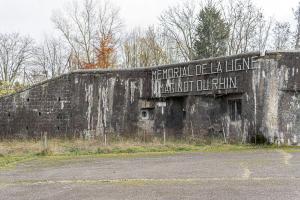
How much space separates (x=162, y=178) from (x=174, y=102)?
1069 cm

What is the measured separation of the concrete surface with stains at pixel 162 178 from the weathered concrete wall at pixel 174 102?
3198mm

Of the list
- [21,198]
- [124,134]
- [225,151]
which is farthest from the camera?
[124,134]

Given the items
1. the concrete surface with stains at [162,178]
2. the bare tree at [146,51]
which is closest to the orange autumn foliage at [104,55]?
the bare tree at [146,51]

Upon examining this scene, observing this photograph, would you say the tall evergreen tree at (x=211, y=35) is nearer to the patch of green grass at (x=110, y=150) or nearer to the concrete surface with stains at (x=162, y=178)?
the patch of green grass at (x=110, y=150)

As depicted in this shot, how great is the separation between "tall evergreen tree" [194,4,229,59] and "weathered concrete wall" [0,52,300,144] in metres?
18.2

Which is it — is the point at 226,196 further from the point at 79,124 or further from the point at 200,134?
the point at 79,124

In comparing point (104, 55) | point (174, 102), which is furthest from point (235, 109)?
point (104, 55)

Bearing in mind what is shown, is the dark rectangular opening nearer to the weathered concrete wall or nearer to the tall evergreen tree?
the weathered concrete wall

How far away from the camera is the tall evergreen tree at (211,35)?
38.6 metres

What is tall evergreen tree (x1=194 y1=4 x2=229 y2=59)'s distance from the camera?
38.6 m

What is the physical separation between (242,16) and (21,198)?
33981 mm

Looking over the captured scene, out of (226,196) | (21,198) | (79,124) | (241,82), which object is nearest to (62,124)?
(79,124)

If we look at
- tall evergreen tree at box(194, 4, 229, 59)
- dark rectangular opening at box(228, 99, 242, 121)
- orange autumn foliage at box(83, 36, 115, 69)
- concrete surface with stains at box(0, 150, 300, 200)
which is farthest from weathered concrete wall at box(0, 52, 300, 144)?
orange autumn foliage at box(83, 36, 115, 69)

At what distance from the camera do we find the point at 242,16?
39.9 meters
